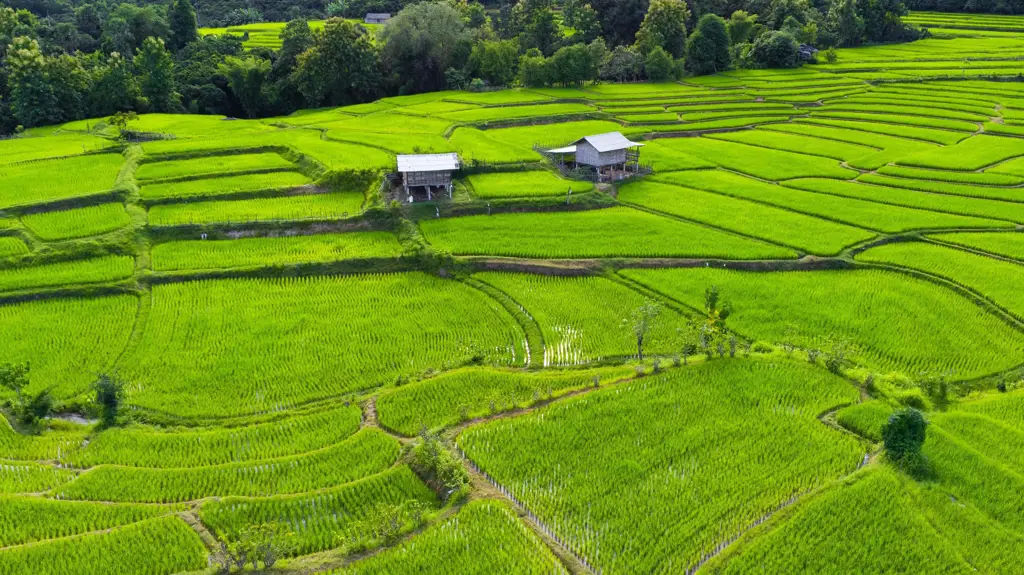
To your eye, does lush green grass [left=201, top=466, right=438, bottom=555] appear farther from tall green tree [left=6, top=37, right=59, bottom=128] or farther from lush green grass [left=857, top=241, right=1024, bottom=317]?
tall green tree [left=6, top=37, right=59, bottom=128]

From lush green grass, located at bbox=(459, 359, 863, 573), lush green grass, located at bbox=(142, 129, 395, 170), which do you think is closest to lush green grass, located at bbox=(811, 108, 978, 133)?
lush green grass, located at bbox=(142, 129, 395, 170)

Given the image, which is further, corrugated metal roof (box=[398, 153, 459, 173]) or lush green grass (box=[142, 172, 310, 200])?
lush green grass (box=[142, 172, 310, 200])

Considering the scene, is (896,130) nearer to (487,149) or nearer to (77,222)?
(487,149)

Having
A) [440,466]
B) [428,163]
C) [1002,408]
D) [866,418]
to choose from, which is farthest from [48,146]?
[1002,408]

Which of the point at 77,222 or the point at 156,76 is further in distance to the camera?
the point at 156,76

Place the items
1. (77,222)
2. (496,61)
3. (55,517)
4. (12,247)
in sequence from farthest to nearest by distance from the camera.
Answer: (496,61), (77,222), (12,247), (55,517)

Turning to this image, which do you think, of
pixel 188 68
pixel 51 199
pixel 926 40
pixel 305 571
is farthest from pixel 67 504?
pixel 926 40

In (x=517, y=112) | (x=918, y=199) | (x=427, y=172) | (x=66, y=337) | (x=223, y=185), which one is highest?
(x=517, y=112)
